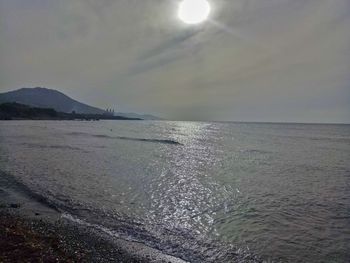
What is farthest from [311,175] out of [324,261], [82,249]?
[82,249]

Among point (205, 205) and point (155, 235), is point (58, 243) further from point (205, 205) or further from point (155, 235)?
point (205, 205)

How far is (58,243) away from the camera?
10.9 meters

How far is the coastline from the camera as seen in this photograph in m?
9.61

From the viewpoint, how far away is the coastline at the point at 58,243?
9.61 meters

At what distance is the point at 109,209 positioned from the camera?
16.8 meters

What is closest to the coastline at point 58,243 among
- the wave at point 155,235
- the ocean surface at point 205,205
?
the wave at point 155,235

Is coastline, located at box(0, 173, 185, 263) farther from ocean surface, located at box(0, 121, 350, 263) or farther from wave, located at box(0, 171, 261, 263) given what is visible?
ocean surface, located at box(0, 121, 350, 263)

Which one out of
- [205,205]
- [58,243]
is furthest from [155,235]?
[205,205]

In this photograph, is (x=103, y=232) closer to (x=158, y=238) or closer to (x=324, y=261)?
(x=158, y=238)

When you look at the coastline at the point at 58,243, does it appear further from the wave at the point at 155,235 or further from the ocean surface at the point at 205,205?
the ocean surface at the point at 205,205

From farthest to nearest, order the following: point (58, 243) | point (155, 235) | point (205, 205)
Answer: point (205, 205), point (155, 235), point (58, 243)

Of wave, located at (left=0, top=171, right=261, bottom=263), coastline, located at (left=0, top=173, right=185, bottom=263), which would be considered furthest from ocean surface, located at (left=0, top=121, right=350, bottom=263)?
coastline, located at (left=0, top=173, right=185, bottom=263)

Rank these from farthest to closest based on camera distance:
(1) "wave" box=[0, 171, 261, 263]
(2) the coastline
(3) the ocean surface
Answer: (3) the ocean surface → (1) "wave" box=[0, 171, 261, 263] → (2) the coastline

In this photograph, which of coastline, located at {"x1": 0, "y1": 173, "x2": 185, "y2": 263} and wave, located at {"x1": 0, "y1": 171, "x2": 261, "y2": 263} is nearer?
coastline, located at {"x1": 0, "y1": 173, "x2": 185, "y2": 263}
